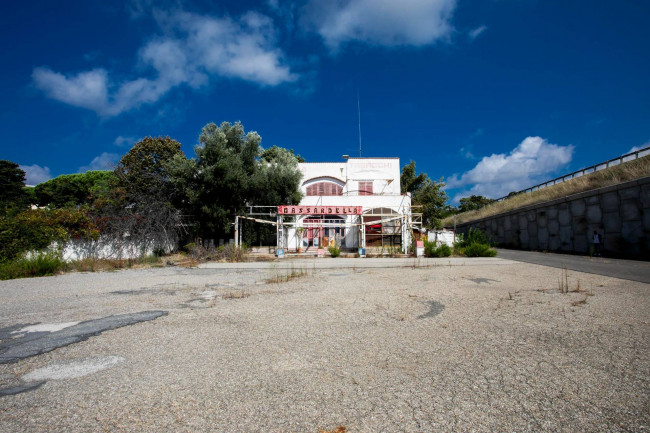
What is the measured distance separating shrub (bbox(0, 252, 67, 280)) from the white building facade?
38.9ft

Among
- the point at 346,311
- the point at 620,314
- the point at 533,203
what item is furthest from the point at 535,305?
the point at 533,203

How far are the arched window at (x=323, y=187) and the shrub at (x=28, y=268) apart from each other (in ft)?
73.2

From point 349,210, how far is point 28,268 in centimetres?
1647

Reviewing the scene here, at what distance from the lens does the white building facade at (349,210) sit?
22.2m

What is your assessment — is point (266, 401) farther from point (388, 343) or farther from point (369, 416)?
point (388, 343)

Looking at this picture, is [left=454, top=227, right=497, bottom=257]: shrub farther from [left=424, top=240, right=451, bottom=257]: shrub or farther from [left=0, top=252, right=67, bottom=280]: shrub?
[left=0, top=252, right=67, bottom=280]: shrub

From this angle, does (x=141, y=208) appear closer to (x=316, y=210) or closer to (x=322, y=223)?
(x=316, y=210)

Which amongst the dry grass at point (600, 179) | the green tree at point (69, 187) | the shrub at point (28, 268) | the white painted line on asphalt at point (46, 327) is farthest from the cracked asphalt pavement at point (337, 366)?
the green tree at point (69, 187)

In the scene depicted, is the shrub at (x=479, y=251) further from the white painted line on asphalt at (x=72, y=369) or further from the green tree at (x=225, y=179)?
the white painted line on asphalt at (x=72, y=369)

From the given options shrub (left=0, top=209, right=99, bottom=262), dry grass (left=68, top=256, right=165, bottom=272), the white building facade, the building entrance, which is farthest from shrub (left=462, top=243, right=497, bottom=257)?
shrub (left=0, top=209, right=99, bottom=262)

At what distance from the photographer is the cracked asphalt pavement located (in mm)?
2242

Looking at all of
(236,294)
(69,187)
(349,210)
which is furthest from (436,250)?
(69,187)

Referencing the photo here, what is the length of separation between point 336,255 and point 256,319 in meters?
14.1

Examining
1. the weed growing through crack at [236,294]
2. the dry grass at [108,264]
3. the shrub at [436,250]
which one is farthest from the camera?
the shrub at [436,250]
